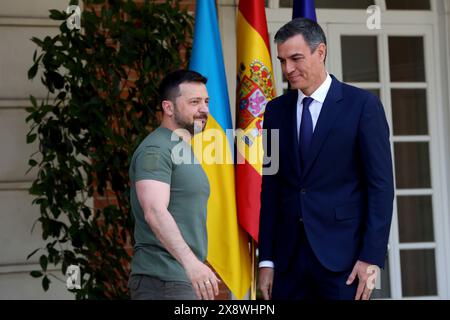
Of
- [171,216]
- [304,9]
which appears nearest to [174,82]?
[171,216]

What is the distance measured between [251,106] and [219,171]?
0.39 meters

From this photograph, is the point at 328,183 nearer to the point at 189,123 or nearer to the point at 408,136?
the point at 189,123

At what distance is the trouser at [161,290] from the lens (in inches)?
132

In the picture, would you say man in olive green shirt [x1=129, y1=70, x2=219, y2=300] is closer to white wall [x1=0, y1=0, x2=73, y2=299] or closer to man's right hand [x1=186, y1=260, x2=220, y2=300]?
man's right hand [x1=186, y1=260, x2=220, y2=300]

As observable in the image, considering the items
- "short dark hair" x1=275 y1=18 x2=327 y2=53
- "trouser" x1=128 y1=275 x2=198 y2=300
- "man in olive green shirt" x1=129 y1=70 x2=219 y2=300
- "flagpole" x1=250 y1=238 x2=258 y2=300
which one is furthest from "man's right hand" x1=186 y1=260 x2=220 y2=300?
"flagpole" x1=250 y1=238 x2=258 y2=300

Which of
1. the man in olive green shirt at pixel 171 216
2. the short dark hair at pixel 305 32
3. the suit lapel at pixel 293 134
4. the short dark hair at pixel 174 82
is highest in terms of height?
the short dark hair at pixel 305 32

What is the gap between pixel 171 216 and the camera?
10.9 ft

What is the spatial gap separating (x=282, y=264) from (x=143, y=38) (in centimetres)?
189

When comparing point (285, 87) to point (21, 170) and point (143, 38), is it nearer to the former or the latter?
point (143, 38)

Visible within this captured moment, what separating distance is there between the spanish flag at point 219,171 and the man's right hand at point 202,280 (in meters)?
1.48

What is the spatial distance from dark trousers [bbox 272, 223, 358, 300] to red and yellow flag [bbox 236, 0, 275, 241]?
4.77 ft

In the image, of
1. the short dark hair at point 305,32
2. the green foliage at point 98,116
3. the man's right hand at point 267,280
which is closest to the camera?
the short dark hair at point 305,32

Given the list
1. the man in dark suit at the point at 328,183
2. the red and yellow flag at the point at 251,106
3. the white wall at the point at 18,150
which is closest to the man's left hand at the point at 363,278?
the man in dark suit at the point at 328,183

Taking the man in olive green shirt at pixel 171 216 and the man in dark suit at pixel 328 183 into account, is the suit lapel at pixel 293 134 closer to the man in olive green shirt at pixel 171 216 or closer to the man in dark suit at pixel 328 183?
the man in dark suit at pixel 328 183
